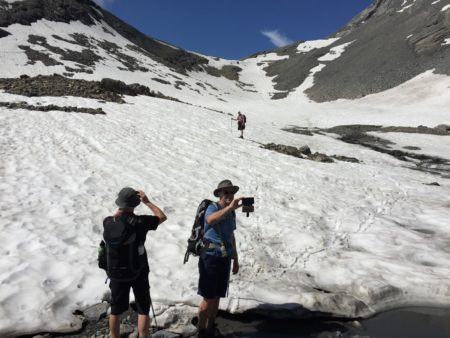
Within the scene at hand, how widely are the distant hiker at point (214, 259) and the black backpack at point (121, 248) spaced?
119cm

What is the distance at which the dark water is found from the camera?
6.87 metres

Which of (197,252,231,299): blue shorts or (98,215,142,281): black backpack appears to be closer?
(98,215,142,281): black backpack

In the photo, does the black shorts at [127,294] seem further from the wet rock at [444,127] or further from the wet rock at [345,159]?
the wet rock at [444,127]

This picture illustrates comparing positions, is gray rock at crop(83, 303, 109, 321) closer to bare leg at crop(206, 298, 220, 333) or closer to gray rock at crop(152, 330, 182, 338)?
gray rock at crop(152, 330, 182, 338)

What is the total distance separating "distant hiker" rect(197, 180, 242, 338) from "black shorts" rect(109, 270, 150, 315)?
0.97 m

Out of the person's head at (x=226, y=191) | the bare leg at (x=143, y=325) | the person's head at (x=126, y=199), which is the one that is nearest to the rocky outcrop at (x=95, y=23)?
the person's head at (x=226, y=191)

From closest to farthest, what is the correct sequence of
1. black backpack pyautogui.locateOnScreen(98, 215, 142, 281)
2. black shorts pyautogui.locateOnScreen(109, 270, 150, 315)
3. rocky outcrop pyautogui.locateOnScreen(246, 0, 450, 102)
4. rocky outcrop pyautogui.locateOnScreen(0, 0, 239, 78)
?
1. black backpack pyautogui.locateOnScreen(98, 215, 142, 281)
2. black shorts pyautogui.locateOnScreen(109, 270, 150, 315)
3. rocky outcrop pyautogui.locateOnScreen(246, 0, 450, 102)
4. rocky outcrop pyautogui.locateOnScreen(0, 0, 239, 78)

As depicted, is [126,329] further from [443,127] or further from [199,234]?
[443,127]

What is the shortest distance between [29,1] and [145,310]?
292 ft

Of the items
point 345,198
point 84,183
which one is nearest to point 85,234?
point 84,183

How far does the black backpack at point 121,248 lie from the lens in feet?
18.6

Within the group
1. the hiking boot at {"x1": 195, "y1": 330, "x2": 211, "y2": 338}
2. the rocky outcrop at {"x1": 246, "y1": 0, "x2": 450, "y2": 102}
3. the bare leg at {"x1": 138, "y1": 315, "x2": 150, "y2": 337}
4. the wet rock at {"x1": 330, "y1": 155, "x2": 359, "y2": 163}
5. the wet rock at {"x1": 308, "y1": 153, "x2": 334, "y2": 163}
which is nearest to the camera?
the bare leg at {"x1": 138, "y1": 315, "x2": 150, "y2": 337}

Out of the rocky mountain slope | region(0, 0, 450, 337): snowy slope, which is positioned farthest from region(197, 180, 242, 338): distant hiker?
the rocky mountain slope

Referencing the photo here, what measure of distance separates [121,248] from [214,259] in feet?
5.01
